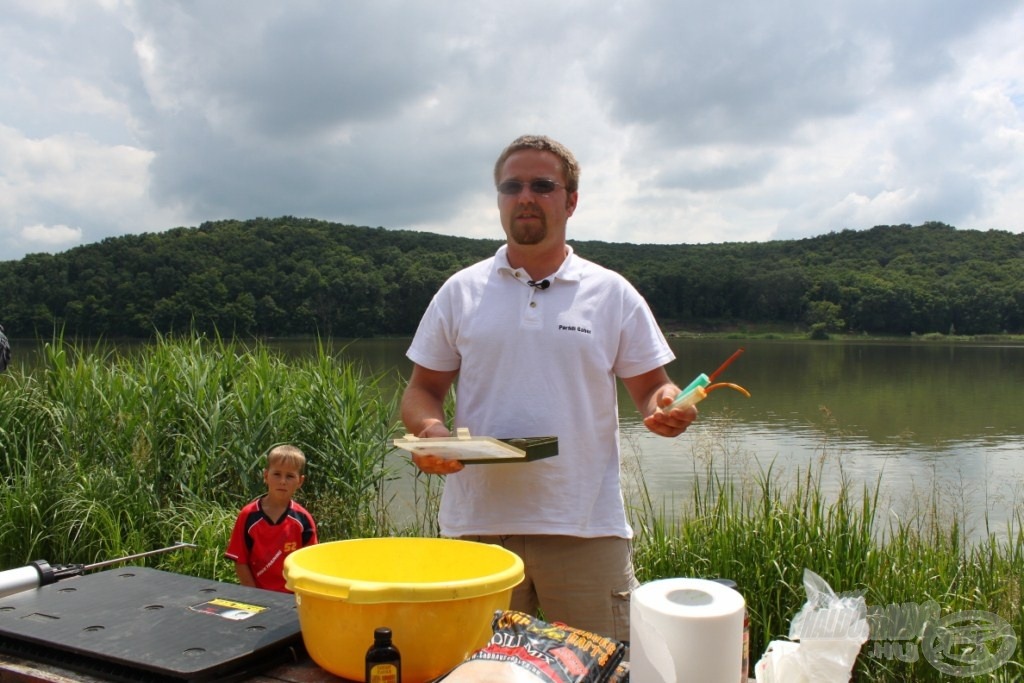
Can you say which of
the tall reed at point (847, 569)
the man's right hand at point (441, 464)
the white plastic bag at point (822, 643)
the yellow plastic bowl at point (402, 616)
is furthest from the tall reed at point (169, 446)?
the white plastic bag at point (822, 643)

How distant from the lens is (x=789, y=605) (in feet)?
13.2

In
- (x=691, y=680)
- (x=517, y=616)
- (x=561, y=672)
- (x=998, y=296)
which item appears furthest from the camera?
(x=998, y=296)

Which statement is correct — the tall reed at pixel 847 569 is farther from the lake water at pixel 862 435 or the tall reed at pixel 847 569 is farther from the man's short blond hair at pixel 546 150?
the man's short blond hair at pixel 546 150

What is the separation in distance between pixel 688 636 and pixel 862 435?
1536 centimetres

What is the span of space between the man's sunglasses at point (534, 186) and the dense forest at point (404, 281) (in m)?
5.05

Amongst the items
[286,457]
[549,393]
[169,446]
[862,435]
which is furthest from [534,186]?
[862,435]

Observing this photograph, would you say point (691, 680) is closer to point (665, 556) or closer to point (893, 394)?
point (665, 556)

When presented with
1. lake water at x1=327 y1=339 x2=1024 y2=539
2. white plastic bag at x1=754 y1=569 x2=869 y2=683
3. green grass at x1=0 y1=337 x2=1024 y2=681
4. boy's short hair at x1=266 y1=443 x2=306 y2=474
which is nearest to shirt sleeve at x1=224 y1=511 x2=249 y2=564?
boy's short hair at x1=266 y1=443 x2=306 y2=474

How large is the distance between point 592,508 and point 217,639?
1.09 m

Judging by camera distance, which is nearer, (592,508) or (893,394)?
(592,508)

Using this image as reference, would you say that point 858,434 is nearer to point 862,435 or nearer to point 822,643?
point 862,435

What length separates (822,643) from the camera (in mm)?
1225

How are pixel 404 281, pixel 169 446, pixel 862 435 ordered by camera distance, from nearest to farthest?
pixel 169 446
pixel 862 435
pixel 404 281

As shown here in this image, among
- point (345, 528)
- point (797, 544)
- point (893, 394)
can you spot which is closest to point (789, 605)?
point (797, 544)
